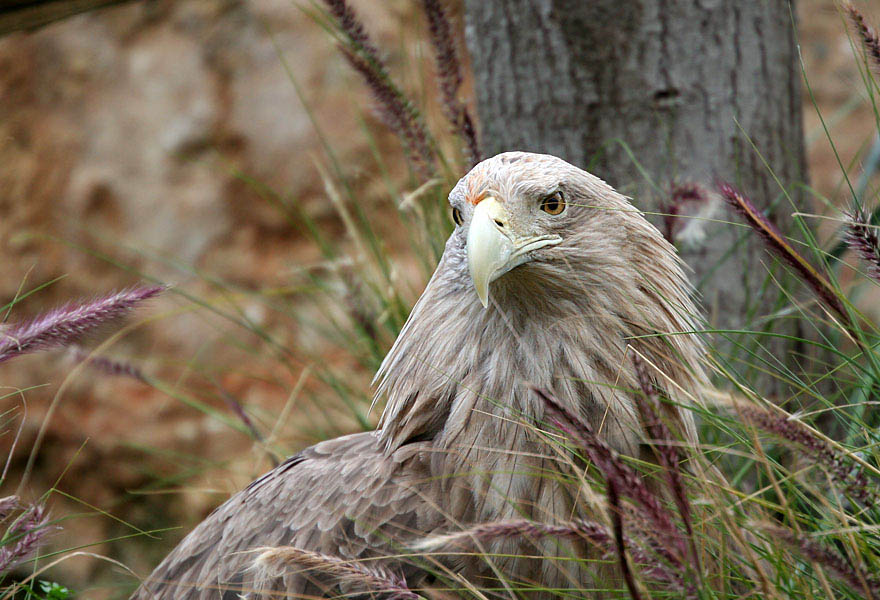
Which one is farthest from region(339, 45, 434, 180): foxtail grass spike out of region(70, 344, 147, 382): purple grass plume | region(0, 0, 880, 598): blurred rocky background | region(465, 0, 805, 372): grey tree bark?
region(0, 0, 880, 598): blurred rocky background

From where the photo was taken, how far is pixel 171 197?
5.50 metres

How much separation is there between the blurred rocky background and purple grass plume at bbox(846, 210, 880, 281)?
413cm

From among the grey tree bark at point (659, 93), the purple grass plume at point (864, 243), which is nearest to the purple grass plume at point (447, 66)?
the grey tree bark at point (659, 93)

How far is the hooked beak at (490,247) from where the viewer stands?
1788mm

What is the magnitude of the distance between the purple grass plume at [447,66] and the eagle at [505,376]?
2.04 ft

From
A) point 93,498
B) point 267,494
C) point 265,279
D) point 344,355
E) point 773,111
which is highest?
point 773,111

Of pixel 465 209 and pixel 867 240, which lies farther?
pixel 465 209

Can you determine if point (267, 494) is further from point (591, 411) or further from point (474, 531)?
point (474, 531)

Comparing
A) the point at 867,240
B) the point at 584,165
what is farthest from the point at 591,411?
the point at 584,165

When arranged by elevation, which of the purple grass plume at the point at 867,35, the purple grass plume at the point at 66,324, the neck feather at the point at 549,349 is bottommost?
the neck feather at the point at 549,349

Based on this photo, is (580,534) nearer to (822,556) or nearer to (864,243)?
(822,556)

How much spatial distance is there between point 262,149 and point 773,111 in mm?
3375

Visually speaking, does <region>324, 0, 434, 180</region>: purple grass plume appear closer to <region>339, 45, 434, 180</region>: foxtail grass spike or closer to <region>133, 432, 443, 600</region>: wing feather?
<region>339, 45, 434, 180</region>: foxtail grass spike

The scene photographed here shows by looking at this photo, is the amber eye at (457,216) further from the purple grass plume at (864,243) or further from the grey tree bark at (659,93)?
the grey tree bark at (659,93)
